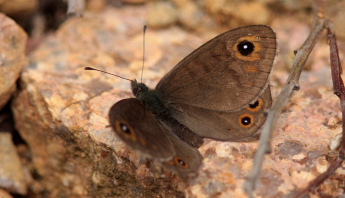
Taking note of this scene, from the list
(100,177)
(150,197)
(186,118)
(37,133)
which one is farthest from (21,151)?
(186,118)

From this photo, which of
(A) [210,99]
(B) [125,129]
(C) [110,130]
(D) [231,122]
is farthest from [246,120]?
(C) [110,130]

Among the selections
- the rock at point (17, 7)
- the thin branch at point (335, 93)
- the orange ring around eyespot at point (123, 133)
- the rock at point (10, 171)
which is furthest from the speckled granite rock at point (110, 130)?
the orange ring around eyespot at point (123, 133)

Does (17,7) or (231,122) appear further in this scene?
(17,7)

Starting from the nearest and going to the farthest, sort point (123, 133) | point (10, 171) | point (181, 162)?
point (123, 133) < point (181, 162) < point (10, 171)

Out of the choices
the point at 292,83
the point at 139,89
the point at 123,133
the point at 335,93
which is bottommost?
the point at 123,133

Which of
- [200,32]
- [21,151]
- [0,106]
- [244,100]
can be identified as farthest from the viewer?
[200,32]

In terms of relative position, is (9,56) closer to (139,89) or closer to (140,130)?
(139,89)

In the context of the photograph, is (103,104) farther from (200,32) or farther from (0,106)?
(200,32)
